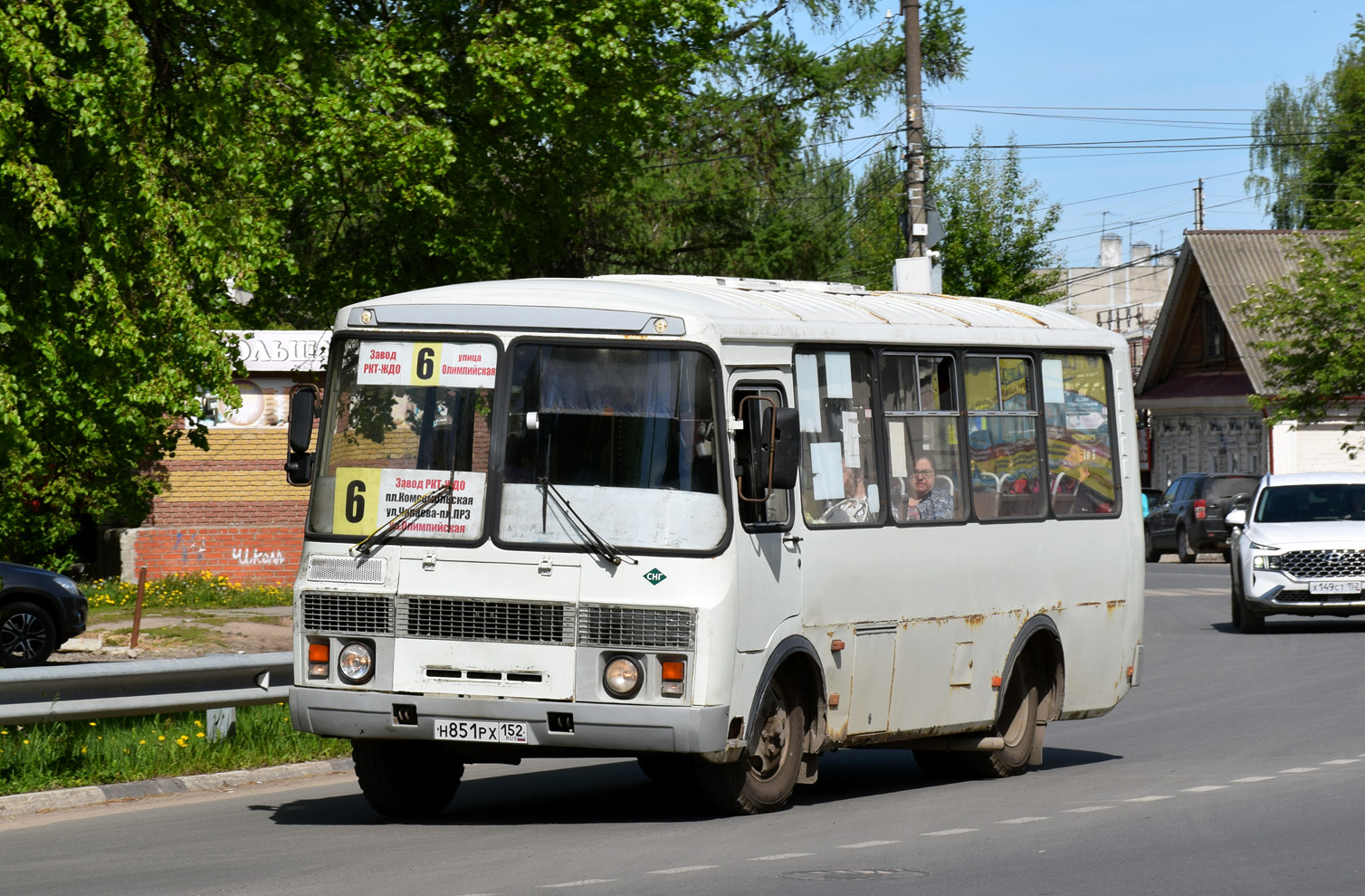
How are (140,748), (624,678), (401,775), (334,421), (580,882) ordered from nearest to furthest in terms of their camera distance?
(580,882) < (624,678) < (334,421) < (401,775) < (140,748)

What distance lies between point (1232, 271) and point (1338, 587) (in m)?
34.6

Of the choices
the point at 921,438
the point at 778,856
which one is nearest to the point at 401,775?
the point at 778,856

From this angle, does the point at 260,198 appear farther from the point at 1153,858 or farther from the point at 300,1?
the point at 1153,858

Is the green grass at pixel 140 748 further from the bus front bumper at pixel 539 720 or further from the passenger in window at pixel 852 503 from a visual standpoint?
the passenger in window at pixel 852 503

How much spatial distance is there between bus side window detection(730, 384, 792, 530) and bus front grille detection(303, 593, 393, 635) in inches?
70.7

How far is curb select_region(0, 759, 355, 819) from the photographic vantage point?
11312 millimetres

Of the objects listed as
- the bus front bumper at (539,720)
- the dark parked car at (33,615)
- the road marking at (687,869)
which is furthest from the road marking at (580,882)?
the dark parked car at (33,615)

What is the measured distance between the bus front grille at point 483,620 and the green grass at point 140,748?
2.53 m

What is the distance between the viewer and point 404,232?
92.3ft

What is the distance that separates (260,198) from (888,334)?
945 cm

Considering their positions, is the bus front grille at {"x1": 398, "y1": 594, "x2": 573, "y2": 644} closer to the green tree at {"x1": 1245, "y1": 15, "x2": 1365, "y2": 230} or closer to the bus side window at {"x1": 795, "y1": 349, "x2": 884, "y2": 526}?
the bus side window at {"x1": 795, "y1": 349, "x2": 884, "y2": 526}

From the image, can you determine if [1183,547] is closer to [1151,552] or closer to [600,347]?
[1151,552]

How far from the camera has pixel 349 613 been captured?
33.8 ft

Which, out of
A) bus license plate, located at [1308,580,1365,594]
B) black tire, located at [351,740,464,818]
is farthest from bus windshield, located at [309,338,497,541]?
bus license plate, located at [1308,580,1365,594]
